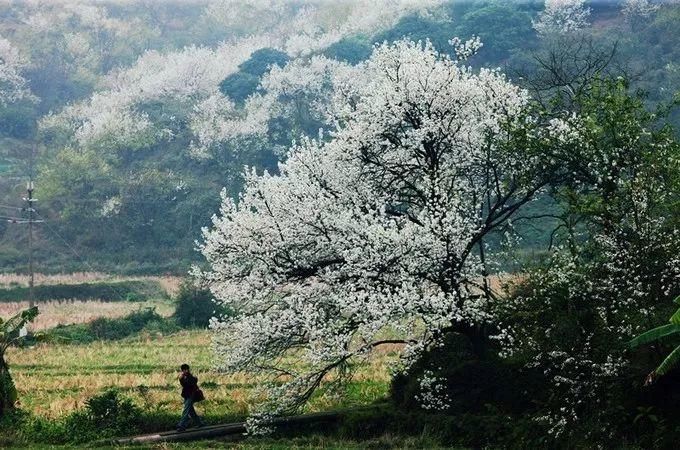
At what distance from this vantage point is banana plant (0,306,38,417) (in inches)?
1099

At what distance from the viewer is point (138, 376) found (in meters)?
38.2

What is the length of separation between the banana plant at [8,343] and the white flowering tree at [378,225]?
6.86 m

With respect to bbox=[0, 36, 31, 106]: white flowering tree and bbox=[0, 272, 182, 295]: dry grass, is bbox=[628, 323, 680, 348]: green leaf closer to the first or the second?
bbox=[0, 272, 182, 295]: dry grass

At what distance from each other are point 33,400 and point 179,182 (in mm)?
72417

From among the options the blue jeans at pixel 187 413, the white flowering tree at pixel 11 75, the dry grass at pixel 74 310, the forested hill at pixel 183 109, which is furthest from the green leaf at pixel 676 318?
the white flowering tree at pixel 11 75

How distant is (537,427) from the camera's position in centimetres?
2202

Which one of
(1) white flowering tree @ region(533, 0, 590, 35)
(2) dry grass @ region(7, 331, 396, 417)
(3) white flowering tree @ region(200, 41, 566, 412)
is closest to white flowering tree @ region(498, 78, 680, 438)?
(3) white flowering tree @ region(200, 41, 566, 412)

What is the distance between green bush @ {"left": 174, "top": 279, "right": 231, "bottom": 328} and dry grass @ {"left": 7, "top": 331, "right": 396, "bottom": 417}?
22.4ft

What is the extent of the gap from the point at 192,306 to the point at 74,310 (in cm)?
1097

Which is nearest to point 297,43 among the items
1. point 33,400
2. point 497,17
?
point 497,17

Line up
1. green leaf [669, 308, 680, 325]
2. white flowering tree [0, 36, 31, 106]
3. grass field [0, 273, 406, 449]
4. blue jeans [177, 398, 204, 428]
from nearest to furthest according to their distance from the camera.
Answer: green leaf [669, 308, 680, 325] → blue jeans [177, 398, 204, 428] → grass field [0, 273, 406, 449] → white flowering tree [0, 36, 31, 106]

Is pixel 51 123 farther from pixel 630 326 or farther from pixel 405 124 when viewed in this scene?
pixel 630 326

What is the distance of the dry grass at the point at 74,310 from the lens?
199 ft

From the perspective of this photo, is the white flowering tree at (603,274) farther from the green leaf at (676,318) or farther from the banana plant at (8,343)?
the banana plant at (8,343)
